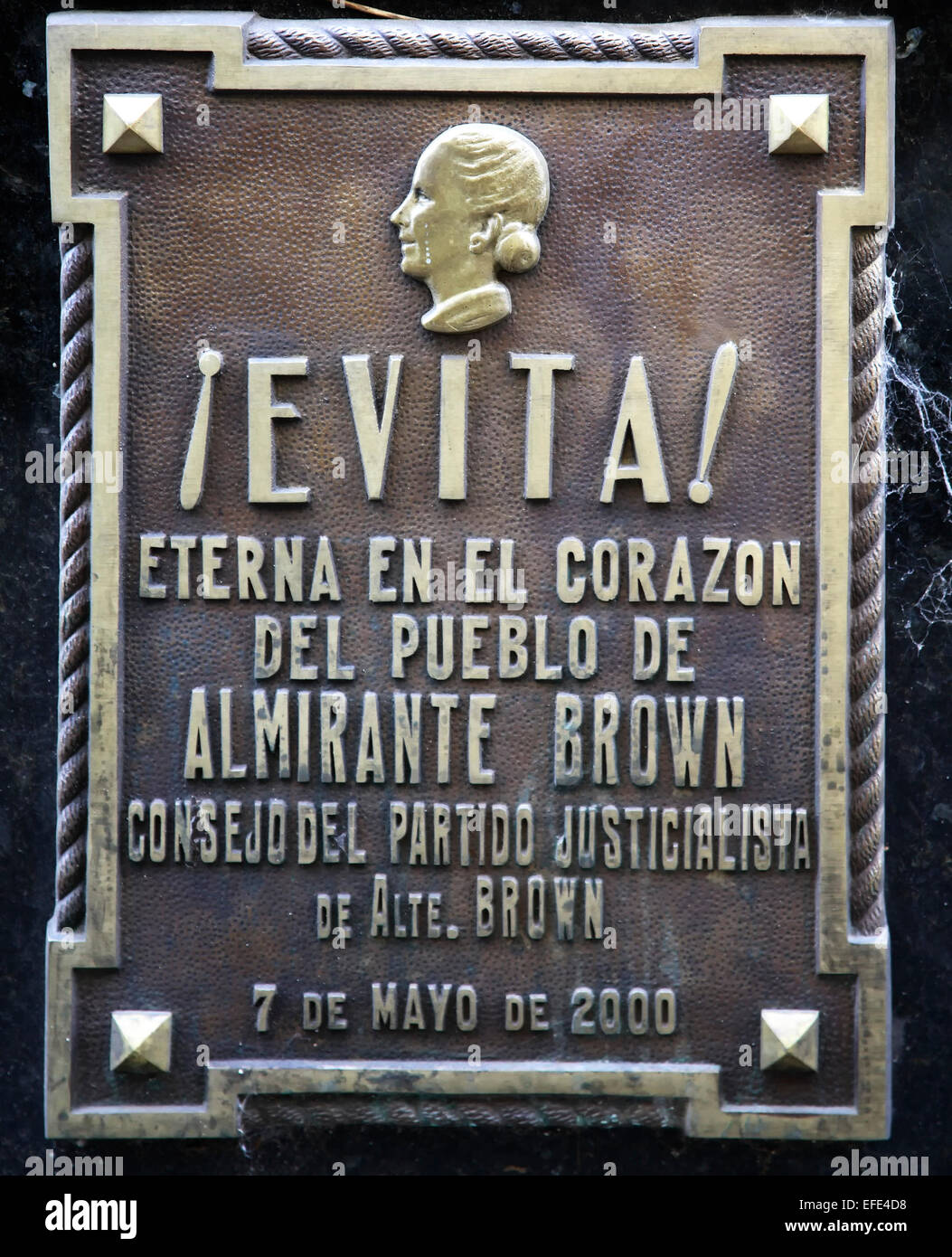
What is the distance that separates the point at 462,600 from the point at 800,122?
1.43m

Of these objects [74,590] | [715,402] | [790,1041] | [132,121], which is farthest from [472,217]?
[790,1041]

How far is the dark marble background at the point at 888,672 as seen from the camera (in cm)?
334

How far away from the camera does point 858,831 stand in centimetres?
319

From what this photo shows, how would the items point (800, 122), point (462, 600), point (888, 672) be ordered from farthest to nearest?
point (888, 672) → point (462, 600) → point (800, 122)

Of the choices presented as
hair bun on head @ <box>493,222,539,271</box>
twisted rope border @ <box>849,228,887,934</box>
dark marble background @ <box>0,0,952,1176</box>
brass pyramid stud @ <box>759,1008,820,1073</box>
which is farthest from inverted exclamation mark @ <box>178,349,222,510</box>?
brass pyramid stud @ <box>759,1008,820,1073</box>

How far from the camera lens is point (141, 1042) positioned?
314 cm

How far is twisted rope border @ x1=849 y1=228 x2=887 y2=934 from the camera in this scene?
316cm

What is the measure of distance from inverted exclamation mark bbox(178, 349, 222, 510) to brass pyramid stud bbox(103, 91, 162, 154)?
0.53 m

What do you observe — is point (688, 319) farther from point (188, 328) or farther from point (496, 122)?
point (188, 328)

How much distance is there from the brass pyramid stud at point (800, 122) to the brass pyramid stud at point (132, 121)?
4.98ft

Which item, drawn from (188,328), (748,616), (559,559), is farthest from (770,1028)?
(188,328)

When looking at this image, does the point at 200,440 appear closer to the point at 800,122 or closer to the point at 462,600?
the point at 462,600

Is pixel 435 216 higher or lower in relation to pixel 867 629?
higher

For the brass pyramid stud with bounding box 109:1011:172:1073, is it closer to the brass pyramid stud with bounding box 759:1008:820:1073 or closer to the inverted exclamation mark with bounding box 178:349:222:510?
the inverted exclamation mark with bounding box 178:349:222:510
